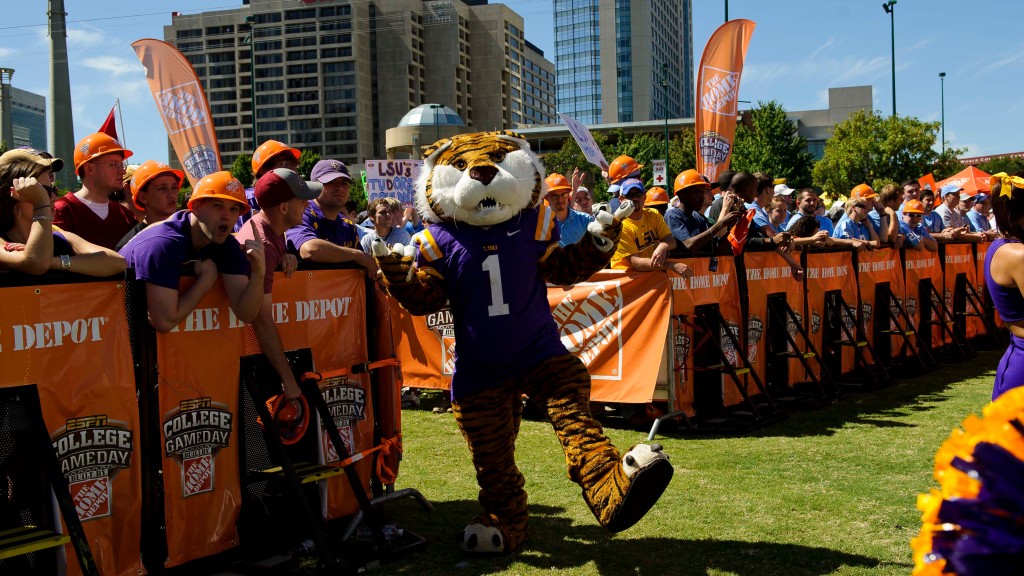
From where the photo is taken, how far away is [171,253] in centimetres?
436

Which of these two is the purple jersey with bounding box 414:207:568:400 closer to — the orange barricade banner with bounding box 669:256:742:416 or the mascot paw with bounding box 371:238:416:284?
the mascot paw with bounding box 371:238:416:284

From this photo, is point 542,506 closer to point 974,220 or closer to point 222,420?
point 222,420

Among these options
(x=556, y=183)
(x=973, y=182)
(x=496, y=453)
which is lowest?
(x=496, y=453)

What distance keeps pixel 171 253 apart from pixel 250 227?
823 mm

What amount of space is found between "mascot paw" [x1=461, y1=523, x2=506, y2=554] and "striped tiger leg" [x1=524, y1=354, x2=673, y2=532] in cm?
54

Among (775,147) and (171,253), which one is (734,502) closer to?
(171,253)

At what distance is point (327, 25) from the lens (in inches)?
5866

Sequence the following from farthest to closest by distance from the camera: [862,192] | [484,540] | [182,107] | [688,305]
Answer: [862,192], [182,107], [688,305], [484,540]

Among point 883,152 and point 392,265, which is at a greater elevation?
point 883,152

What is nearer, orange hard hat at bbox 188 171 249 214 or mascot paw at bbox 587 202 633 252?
orange hard hat at bbox 188 171 249 214

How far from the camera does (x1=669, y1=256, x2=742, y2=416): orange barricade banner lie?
8.05 meters

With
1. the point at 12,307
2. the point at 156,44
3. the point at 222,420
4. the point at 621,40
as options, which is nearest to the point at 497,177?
the point at 222,420

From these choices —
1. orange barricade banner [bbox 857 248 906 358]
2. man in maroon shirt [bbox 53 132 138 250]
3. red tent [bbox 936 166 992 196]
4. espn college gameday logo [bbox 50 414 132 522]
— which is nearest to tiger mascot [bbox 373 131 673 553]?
espn college gameday logo [bbox 50 414 132 522]

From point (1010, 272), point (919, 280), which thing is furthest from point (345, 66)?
point (1010, 272)
